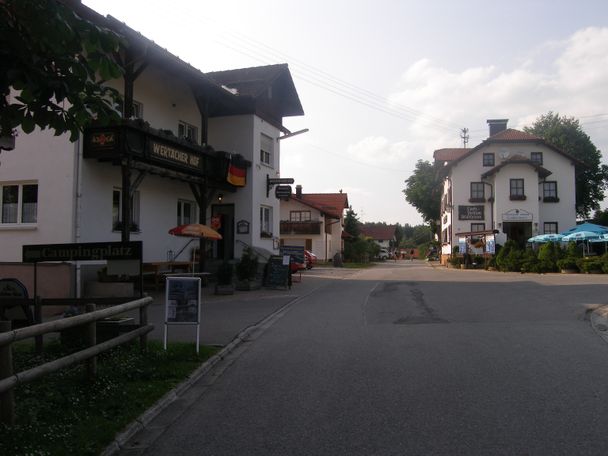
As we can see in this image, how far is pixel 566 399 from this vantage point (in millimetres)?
6184

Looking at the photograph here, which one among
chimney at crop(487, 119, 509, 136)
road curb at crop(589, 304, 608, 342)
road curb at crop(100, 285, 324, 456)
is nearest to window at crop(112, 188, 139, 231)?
road curb at crop(100, 285, 324, 456)

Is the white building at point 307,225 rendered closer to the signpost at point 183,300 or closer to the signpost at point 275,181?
the signpost at point 275,181

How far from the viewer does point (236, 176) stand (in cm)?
2317

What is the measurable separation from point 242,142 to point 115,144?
9.62m

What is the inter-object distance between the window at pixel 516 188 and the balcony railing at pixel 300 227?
55.7 feet

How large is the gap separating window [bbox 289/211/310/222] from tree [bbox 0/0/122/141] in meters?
48.7

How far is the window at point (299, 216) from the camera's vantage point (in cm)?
5412

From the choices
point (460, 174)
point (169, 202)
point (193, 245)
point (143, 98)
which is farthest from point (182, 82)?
point (460, 174)

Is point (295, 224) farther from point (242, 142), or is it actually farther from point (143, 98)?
point (143, 98)

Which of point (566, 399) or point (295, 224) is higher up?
point (295, 224)

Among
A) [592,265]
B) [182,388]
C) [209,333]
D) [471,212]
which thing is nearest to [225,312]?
[209,333]

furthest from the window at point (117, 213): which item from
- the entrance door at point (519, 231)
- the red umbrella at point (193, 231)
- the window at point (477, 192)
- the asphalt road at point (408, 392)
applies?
the entrance door at point (519, 231)

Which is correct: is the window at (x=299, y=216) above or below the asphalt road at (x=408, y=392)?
above

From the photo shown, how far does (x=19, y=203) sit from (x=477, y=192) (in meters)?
36.8
